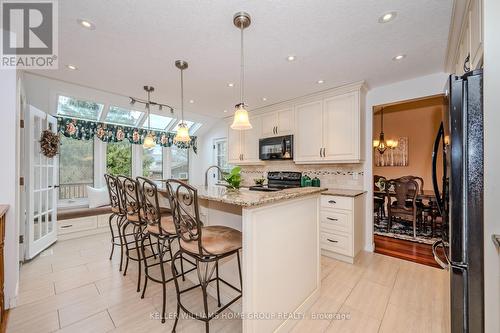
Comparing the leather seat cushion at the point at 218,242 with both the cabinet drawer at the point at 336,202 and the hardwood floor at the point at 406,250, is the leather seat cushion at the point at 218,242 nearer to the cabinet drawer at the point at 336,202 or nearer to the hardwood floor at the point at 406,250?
the cabinet drawer at the point at 336,202

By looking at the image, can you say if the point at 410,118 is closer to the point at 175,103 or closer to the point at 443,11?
the point at 443,11

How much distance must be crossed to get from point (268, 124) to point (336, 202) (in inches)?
78.6

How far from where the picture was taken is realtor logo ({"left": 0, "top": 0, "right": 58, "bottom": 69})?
1632 mm

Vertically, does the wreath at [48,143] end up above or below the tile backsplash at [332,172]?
above

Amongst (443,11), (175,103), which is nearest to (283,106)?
(175,103)

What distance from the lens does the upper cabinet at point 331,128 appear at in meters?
3.06

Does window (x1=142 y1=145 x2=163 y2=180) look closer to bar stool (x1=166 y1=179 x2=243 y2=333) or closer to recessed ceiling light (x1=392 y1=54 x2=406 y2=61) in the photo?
bar stool (x1=166 y1=179 x2=243 y2=333)

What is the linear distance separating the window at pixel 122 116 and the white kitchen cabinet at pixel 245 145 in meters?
2.11

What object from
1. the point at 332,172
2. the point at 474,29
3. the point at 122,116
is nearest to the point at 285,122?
the point at 332,172

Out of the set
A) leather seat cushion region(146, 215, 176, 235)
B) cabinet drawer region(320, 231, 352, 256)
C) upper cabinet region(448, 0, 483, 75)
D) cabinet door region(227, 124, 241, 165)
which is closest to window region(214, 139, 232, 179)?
cabinet door region(227, 124, 241, 165)

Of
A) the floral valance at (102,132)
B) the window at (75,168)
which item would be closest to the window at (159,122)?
the floral valance at (102,132)

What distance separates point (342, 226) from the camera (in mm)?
2906

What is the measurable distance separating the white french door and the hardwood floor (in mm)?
4950

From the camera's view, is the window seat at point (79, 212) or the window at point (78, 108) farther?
the window at point (78, 108)
